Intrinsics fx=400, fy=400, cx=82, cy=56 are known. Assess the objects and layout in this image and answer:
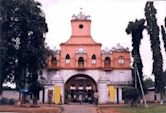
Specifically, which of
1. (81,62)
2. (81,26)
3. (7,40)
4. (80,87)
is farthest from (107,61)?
(7,40)

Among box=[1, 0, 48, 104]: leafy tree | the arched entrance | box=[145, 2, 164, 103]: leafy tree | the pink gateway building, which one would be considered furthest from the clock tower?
box=[1, 0, 48, 104]: leafy tree

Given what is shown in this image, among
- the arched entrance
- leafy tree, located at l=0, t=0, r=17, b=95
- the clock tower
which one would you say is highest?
the clock tower

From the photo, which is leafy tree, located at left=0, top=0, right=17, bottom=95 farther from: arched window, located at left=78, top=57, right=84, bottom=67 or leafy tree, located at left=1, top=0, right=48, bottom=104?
arched window, located at left=78, top=57, right=84, bottom=67

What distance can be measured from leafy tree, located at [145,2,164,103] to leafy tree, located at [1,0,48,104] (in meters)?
12.8

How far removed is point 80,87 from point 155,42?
17.6 m

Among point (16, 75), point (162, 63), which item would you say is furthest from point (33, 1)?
point (162, 63)

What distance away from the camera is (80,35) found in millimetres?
57281

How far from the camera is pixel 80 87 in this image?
187 ft

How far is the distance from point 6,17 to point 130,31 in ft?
54.8

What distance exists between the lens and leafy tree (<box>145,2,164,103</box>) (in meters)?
42.1

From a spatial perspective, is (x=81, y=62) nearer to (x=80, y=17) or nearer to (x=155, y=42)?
(x=80, y=17)

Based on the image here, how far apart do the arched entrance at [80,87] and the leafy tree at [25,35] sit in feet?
72.8

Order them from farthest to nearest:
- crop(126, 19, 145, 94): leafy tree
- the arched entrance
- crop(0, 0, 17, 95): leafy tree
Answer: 1. the arched entrance
2. crop(126, 19, 145, 94): leafy tree
3. crop(0, 0, 17, 95): leafy tree

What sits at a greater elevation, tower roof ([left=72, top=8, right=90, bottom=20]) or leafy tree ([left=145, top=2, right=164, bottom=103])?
tower roof ([left=72, top=8, right=90, bottom=20])
